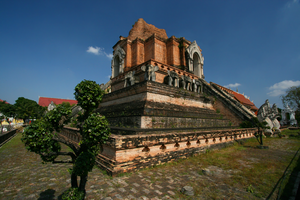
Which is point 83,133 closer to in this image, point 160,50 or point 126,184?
point 126,184

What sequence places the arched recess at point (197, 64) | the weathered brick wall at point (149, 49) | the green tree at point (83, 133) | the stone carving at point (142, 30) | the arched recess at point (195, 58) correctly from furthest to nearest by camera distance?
the arched recess at point (197, 64) → the stone carving at point (142, 30) → the arched recess at point (195, 58) → the weathered brick wall at point (149, 49) → the green tree at point (83, 133)

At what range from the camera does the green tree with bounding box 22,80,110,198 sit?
2.15 m

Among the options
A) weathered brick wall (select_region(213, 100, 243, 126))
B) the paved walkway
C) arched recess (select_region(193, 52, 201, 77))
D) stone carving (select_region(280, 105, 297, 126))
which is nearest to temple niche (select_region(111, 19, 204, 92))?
arched recess (select_region(193, 52, 201, 77))

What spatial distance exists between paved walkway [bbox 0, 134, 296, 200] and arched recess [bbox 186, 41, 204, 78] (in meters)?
12.1

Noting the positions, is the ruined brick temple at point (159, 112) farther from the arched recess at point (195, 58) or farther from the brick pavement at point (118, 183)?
the brick pavement at point (118, 183)

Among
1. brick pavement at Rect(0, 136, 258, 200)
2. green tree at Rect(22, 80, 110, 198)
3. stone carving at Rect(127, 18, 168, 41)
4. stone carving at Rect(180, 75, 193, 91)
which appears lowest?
brick pavement at Rect(0, 136, 258, 200)

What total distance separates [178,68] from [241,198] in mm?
12317

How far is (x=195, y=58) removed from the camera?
17578mm

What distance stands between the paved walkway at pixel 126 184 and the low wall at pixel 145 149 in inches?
10.3

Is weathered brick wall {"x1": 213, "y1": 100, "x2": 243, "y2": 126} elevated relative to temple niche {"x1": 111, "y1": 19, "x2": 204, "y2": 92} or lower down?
lower down

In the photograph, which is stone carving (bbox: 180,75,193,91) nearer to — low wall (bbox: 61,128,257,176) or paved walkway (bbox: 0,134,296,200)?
low wall (bbox: 61,128,257,176)

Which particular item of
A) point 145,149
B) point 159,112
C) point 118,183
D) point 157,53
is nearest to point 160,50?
point 157,53

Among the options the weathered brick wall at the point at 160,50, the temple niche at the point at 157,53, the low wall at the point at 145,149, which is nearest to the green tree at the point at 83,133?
the low wall at the point at 145,149

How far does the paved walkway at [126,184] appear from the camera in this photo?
3281 mm
